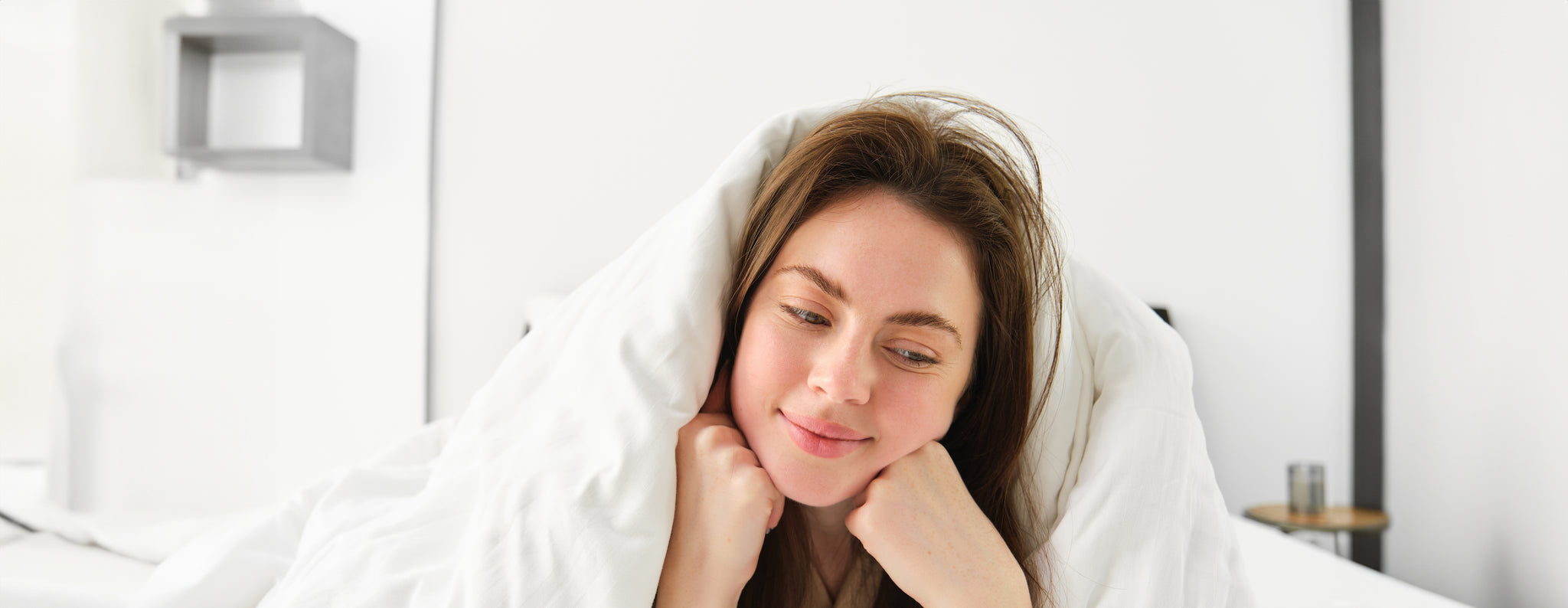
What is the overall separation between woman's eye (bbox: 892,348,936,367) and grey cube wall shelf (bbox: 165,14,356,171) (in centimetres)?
239

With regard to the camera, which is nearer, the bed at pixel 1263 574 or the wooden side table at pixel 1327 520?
the bed at pixel 1263 574

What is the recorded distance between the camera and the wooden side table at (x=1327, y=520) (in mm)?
2229

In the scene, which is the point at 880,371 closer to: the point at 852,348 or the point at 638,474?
the point at 852,348

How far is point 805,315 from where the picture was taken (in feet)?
2.81

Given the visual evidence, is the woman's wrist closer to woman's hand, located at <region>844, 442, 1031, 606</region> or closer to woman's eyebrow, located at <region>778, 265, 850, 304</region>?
woman's hand, located at <region>844, 442, 1031, 606</region>

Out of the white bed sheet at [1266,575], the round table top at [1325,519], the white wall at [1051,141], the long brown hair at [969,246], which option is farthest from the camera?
the white wall at [1051,141]

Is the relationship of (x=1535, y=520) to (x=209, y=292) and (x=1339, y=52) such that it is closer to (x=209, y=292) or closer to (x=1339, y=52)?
(x=1339, y=52)

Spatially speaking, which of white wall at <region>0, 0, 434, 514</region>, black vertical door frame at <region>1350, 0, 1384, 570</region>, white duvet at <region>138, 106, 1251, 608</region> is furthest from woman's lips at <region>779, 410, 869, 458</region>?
black vertical door frame at <region>1350, 0, 1384, 570</region>

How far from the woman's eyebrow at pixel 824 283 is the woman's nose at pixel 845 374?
43 mm

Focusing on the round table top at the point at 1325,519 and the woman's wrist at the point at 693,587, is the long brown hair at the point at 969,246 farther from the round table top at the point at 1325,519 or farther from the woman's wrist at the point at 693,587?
the round table top at the point at 1325,519

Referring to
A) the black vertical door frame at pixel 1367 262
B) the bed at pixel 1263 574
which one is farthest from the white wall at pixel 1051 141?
the bed at pixel 1263 574

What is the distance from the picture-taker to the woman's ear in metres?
0.99

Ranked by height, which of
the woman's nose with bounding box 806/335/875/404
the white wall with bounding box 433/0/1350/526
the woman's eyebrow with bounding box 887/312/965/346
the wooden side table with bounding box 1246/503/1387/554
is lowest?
the wooden side table with bounding box 1246/503/1387/554

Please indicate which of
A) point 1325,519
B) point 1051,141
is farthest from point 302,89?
point 1325,519
